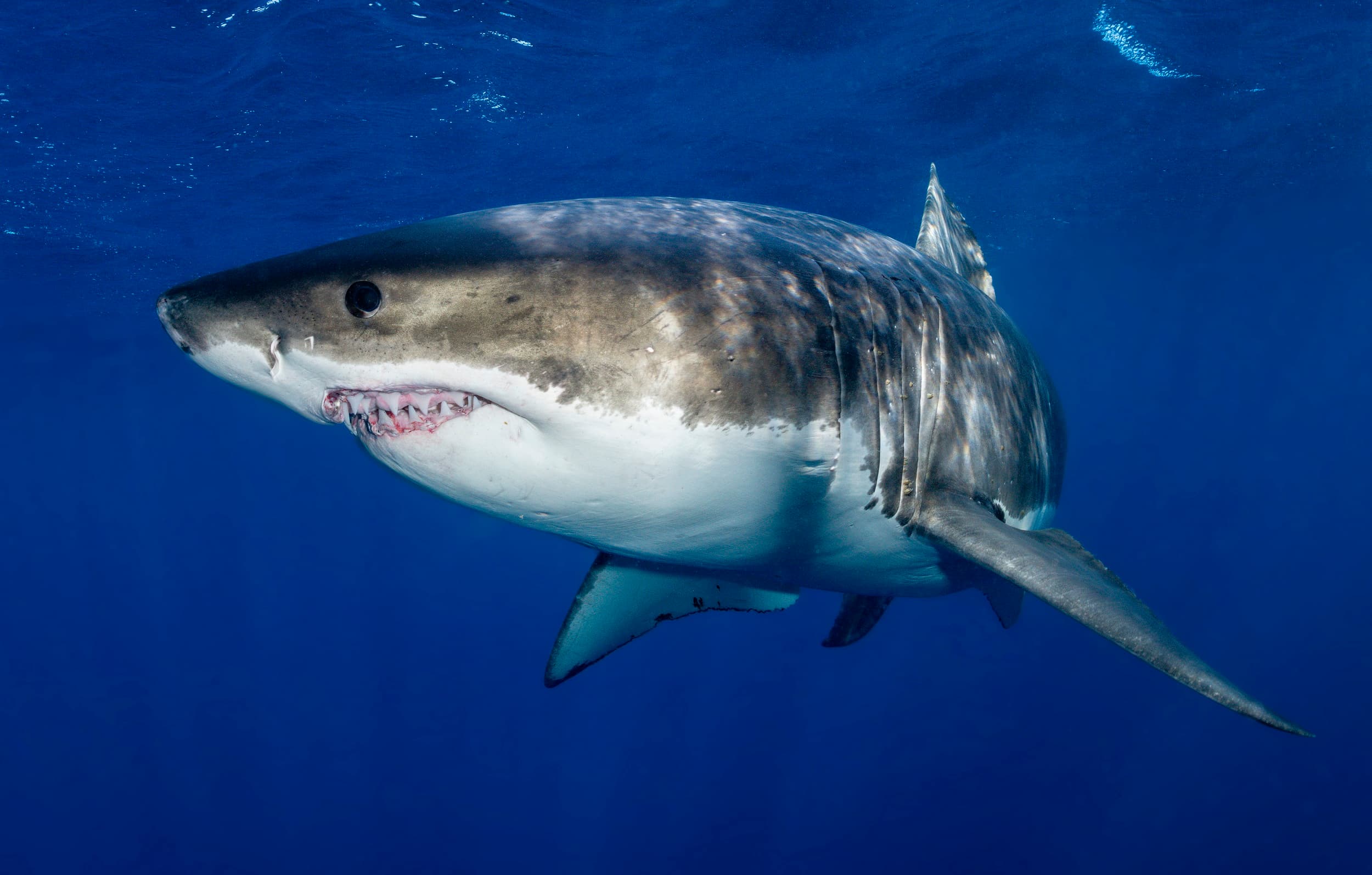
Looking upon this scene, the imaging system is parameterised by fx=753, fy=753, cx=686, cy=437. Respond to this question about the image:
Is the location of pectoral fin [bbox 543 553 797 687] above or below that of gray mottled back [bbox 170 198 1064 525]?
below

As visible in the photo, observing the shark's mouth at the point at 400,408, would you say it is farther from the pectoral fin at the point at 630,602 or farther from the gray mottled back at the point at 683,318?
the pectoral fin at the point at 630,602

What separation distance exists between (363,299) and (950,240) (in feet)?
13.1

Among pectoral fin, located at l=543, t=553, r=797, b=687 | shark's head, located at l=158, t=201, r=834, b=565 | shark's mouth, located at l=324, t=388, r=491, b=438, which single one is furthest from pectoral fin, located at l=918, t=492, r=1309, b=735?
shark's mouth, located at l=324, t=388, r=491, b=438

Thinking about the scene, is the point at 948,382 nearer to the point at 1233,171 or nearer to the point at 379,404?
the point at 379,404

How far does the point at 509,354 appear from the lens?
5.77 ft

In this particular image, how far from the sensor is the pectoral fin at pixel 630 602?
12.4 feet

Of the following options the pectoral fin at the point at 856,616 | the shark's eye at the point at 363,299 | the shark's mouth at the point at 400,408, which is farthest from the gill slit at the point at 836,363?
the pectoral fin at the point at 856,616

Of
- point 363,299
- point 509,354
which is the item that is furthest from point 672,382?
point 363,299

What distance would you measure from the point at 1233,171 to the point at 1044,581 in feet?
83.7

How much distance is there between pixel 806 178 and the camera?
18828mm

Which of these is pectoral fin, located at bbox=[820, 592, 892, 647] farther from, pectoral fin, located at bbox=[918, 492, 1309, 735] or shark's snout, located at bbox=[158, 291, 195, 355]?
shark's snout, located at bbox=[158, 291, 195, 355]

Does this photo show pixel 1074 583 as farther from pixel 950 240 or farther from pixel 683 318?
pixel 950 240

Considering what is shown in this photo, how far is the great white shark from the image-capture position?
1.75 metres

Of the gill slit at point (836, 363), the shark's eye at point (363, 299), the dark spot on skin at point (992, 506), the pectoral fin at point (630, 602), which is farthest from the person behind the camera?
the pectoral fin at point (630, 602)
